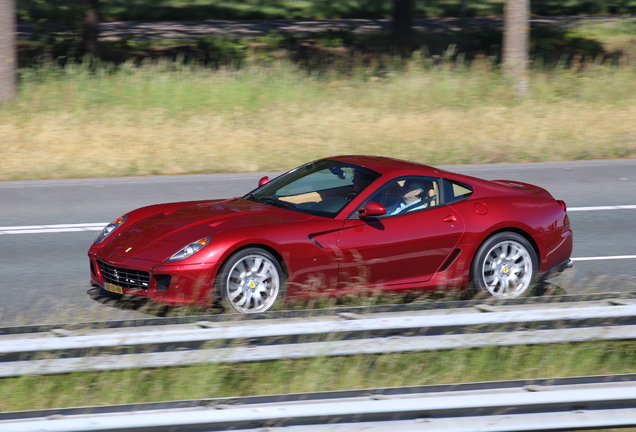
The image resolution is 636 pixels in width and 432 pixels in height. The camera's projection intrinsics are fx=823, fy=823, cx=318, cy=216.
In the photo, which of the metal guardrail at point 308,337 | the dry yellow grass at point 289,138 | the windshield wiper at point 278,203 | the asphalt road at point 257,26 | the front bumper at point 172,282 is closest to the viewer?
the metal guardrail at point 308,337

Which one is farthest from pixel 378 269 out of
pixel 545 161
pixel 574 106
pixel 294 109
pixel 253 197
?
pixel 574 106

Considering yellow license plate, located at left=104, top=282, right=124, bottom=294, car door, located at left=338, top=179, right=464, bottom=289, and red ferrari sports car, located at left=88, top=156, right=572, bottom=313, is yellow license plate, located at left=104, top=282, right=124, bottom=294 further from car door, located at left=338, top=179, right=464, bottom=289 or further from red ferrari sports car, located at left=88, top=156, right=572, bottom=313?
car door, located at left=338, top=179, right=464, bottom=289

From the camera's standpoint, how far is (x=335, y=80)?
1992cm

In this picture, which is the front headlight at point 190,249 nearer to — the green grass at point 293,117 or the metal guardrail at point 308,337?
the metal guardrail at point 308,337

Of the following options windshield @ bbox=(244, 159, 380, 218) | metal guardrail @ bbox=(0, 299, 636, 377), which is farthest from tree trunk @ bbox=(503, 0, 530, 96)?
metal guardrail @ bbox=(0, 299, 636, 377)

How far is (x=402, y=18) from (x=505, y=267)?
2040 cm

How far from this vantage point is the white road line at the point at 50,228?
10.1 m

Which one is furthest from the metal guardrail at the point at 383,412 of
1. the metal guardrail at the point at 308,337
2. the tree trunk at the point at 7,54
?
the tree trunk at the point at 7,54

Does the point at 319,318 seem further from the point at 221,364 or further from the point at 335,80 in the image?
the point at 335,80

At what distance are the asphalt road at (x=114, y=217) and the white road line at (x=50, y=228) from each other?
13 millimetres

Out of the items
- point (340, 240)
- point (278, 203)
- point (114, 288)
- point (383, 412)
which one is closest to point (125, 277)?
point (114, 288)

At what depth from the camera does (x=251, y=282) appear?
6.63 m

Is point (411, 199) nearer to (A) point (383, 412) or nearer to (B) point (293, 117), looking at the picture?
(A) point (383, 412)

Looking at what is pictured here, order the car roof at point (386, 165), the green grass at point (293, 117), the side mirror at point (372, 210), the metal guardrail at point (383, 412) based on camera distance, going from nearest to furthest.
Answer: the metal guardrail at point (383, 412) < the side mirror at point (372, 210) < the car roof at point (386, 165) < the green grass at point (293, 117)
